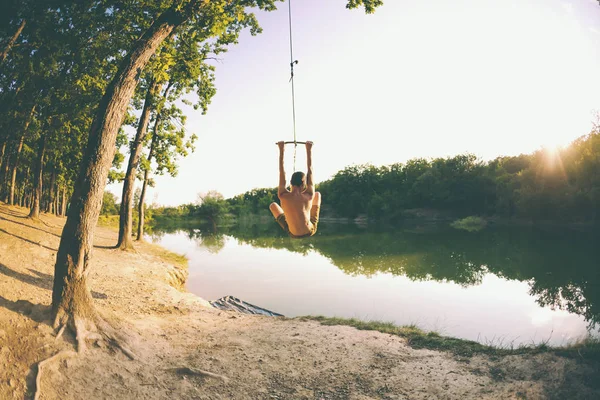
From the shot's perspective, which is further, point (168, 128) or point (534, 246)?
point (534, 246)

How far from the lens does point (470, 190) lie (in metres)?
59.4

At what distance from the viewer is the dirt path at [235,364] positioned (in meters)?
4.83

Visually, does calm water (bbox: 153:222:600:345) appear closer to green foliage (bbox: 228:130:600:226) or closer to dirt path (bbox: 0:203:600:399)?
dirt path (bbox: 0:203:600:399)

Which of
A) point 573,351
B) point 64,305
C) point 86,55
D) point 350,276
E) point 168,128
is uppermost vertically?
point 86,55

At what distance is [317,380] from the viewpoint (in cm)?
566

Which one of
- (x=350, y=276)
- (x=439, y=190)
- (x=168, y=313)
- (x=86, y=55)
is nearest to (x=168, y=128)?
(x=86, y=55)

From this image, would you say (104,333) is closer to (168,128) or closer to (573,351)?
(573,351)

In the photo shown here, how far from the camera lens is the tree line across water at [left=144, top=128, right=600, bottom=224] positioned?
3722 cm

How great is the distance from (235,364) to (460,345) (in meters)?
4.68

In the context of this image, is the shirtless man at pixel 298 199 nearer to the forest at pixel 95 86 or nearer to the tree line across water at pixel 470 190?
the forest at pixel 95 86

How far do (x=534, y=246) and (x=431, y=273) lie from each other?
14071 mm

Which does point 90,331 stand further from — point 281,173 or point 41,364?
point 281,173

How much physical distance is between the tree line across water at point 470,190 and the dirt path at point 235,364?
37834mm

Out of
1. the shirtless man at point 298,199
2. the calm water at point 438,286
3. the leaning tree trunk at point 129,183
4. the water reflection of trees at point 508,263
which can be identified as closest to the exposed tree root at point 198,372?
the shirtless man at point 298,199
